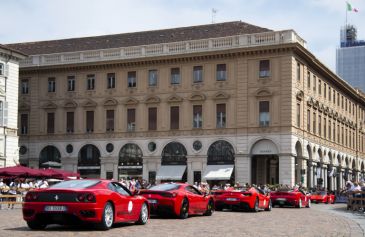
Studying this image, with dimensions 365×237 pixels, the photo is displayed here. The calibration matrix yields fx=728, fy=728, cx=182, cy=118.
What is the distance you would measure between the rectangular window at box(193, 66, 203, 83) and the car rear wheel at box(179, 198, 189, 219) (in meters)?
39.0

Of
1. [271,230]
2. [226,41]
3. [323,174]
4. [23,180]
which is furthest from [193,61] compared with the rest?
[271,230]

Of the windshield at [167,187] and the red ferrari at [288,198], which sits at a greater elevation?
the windshield at [167,187]

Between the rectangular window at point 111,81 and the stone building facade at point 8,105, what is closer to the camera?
the stone building facade at point 8,105

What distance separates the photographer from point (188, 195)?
2223 centimetres

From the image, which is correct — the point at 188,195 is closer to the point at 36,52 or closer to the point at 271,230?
the point at 271,230

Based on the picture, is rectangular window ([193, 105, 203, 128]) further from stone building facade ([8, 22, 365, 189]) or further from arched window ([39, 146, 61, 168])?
arched window ([39, 146, 61, 168])

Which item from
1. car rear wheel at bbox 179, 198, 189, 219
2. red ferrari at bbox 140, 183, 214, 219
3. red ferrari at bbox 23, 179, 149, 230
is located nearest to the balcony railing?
red ferrari at bbox 140, 183, 214, 219

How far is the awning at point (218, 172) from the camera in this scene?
57.5 metres

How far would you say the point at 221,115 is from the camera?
194ft

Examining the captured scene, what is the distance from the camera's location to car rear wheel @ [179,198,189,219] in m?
21.5

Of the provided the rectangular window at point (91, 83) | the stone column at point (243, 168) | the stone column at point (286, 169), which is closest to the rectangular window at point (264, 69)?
the stone column at point (243, 168)

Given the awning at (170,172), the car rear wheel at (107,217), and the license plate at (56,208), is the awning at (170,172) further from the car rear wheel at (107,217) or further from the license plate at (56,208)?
the license plate at (56,208)

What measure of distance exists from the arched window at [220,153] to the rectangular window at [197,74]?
5.56m

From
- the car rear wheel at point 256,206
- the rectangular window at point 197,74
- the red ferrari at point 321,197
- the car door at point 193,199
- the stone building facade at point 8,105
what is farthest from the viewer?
the rectangular window at point 197,74
